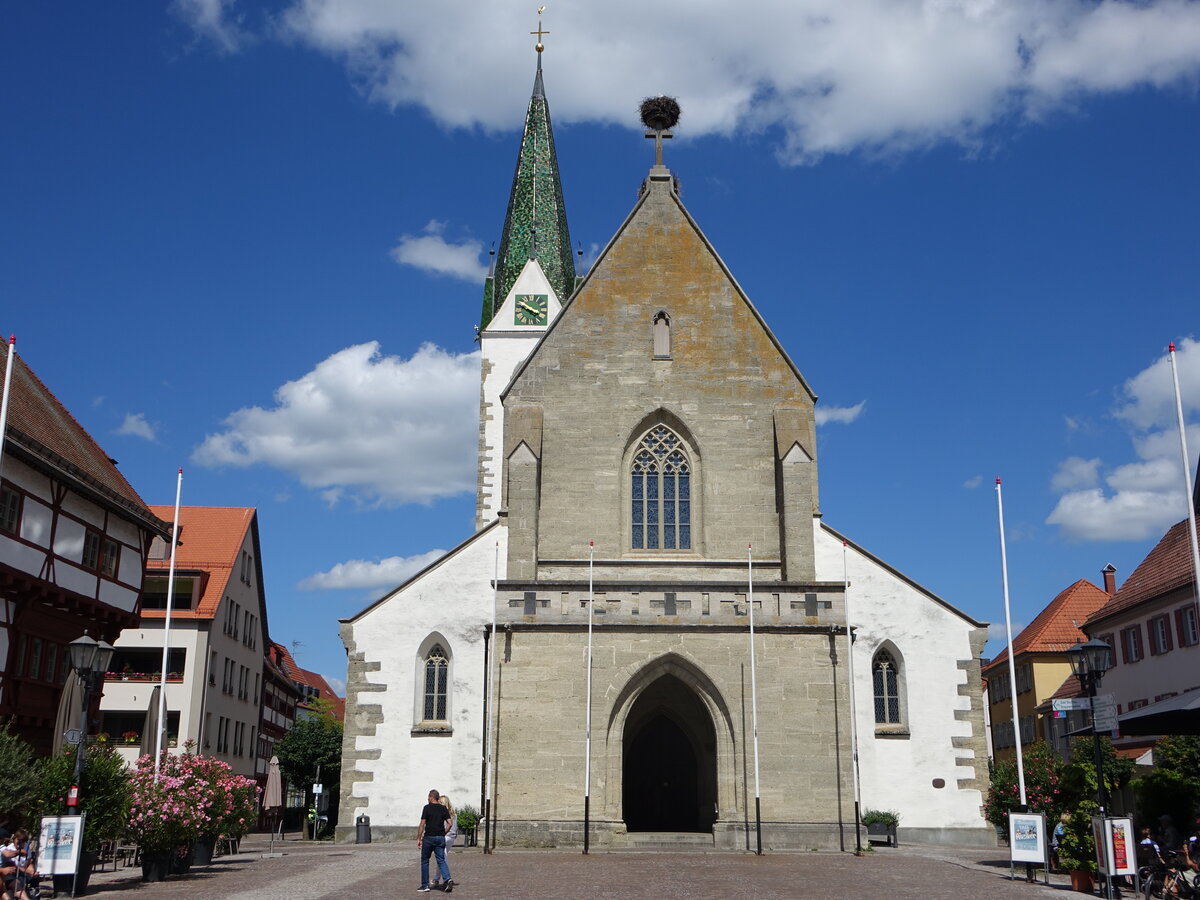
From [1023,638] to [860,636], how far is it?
27907 mm

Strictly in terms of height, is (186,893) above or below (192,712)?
below

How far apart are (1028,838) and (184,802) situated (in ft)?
44.6

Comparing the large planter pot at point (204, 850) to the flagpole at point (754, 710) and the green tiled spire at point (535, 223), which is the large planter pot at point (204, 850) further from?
the green tiled spire at point (535, 223)

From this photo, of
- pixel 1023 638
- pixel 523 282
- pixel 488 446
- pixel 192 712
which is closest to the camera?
pixel 192 712

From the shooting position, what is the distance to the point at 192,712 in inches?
1491

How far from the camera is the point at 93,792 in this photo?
17094 millimetres

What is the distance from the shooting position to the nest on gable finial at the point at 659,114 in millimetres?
31969

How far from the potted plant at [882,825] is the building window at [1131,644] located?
14.5 m

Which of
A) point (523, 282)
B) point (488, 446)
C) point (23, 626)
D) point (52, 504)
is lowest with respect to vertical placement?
point (23, 626)

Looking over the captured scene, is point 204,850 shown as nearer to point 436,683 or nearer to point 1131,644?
point 436,683

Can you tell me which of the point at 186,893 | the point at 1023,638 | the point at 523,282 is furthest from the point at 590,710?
the point at 1023,638

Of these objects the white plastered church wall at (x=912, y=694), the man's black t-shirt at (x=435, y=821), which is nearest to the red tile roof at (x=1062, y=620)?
the white plastered church wall at (x=912, y=694)

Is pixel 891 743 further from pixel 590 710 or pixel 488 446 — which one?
pixel 488 446

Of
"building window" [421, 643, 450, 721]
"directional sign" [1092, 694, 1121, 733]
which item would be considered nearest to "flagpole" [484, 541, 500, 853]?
"building window" [421, 643, 450, 721]
